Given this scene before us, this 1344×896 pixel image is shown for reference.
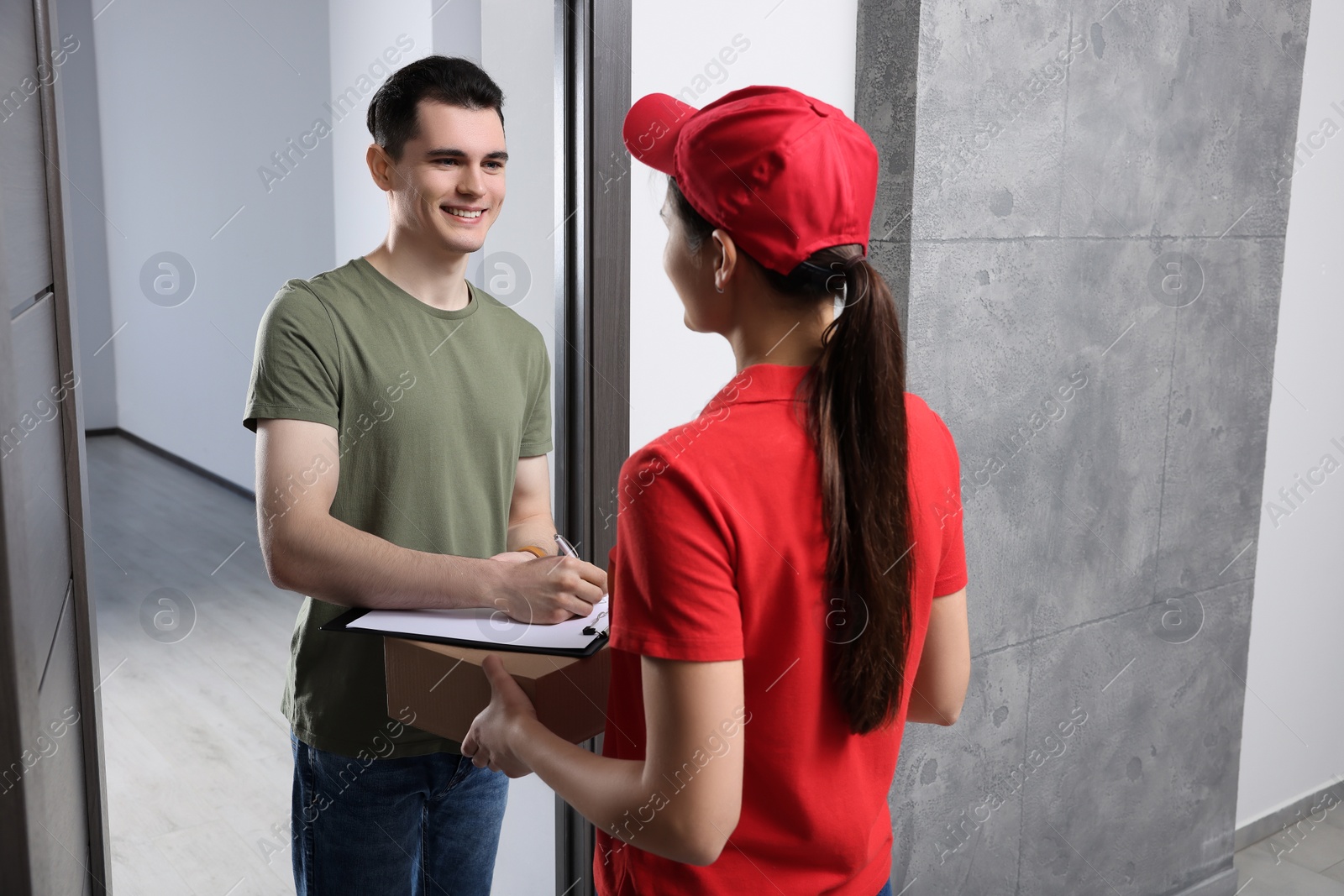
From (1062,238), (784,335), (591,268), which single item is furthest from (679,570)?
(1062,238)

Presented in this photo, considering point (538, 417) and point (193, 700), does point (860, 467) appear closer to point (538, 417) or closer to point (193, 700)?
point (538, 417)

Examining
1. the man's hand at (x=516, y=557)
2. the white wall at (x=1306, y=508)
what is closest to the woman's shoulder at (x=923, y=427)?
the man's hand at (x=516, y=557)

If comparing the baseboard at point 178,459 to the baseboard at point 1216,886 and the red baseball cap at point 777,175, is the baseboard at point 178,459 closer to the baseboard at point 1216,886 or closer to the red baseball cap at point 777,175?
the baseboard at point 1216,886

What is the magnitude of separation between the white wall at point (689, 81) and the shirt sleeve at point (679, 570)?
98 centimetres

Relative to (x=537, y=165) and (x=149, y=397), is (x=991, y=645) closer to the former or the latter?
(x=537, y=165)

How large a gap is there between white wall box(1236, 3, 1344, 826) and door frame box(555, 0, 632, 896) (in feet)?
6.56

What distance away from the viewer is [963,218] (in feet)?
6.63

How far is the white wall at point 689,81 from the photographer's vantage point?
1.76 m

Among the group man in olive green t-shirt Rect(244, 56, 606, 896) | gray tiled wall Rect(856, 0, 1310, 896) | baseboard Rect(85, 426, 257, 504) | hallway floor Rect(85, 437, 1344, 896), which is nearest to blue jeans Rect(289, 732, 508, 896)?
man in olive green t-shirt Rect(244, 56, 606, 896)

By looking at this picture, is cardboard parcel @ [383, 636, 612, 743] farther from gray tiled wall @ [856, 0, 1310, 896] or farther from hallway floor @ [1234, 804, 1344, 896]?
hallway floor @ [1234, 804, 1344, 896]

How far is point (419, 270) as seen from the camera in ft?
4.95

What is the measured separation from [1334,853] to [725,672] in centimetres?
305

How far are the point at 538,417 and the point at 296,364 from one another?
16.5 inches

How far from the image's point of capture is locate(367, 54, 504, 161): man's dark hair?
4.79 feet
